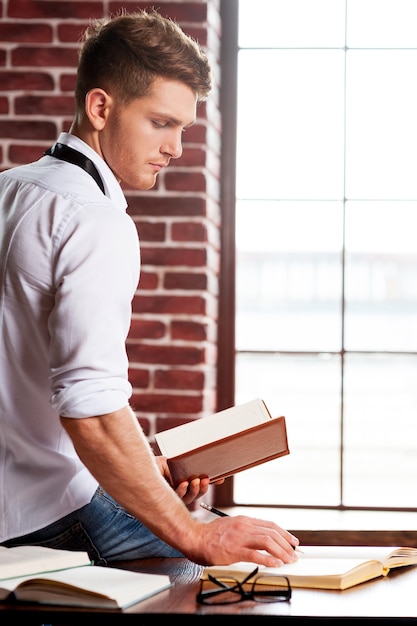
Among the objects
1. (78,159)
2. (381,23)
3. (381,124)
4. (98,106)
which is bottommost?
(78,159)

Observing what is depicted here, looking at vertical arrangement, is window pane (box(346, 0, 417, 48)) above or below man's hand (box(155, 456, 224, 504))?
above

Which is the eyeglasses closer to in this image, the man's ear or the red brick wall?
the man's ear

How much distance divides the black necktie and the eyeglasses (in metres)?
0.75

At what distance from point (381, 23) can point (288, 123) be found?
414 millimetres

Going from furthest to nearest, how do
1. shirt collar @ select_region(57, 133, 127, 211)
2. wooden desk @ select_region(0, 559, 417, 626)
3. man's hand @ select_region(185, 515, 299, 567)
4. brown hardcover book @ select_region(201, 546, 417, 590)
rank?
shirt collar @ select_region(57, 133, 127, 211) → man's hand @ select_region(185, 515, 299, 567) → brown hardcover book @ select_region(201, 546, 417, 590) → wooden desk @ select_region(0, 559, 417, 626)

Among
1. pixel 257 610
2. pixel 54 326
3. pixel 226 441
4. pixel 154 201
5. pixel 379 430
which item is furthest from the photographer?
pixel 379 430

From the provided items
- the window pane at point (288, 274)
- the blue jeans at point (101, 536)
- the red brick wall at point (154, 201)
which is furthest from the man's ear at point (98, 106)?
the window pane at point (288, 274)

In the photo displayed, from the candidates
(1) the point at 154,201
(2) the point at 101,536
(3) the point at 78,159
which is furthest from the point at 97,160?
(1) the point at 154,201

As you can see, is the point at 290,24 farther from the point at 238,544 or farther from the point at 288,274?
the point at 238,544

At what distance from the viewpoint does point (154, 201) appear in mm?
2662

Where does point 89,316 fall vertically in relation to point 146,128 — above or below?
below

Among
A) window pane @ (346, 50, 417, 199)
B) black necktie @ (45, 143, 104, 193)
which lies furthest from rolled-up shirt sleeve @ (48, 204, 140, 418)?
window pane @ (346, 50, 417, 199)

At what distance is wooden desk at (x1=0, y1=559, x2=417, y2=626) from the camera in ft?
3.78

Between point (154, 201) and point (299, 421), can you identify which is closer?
point (154, 201)
